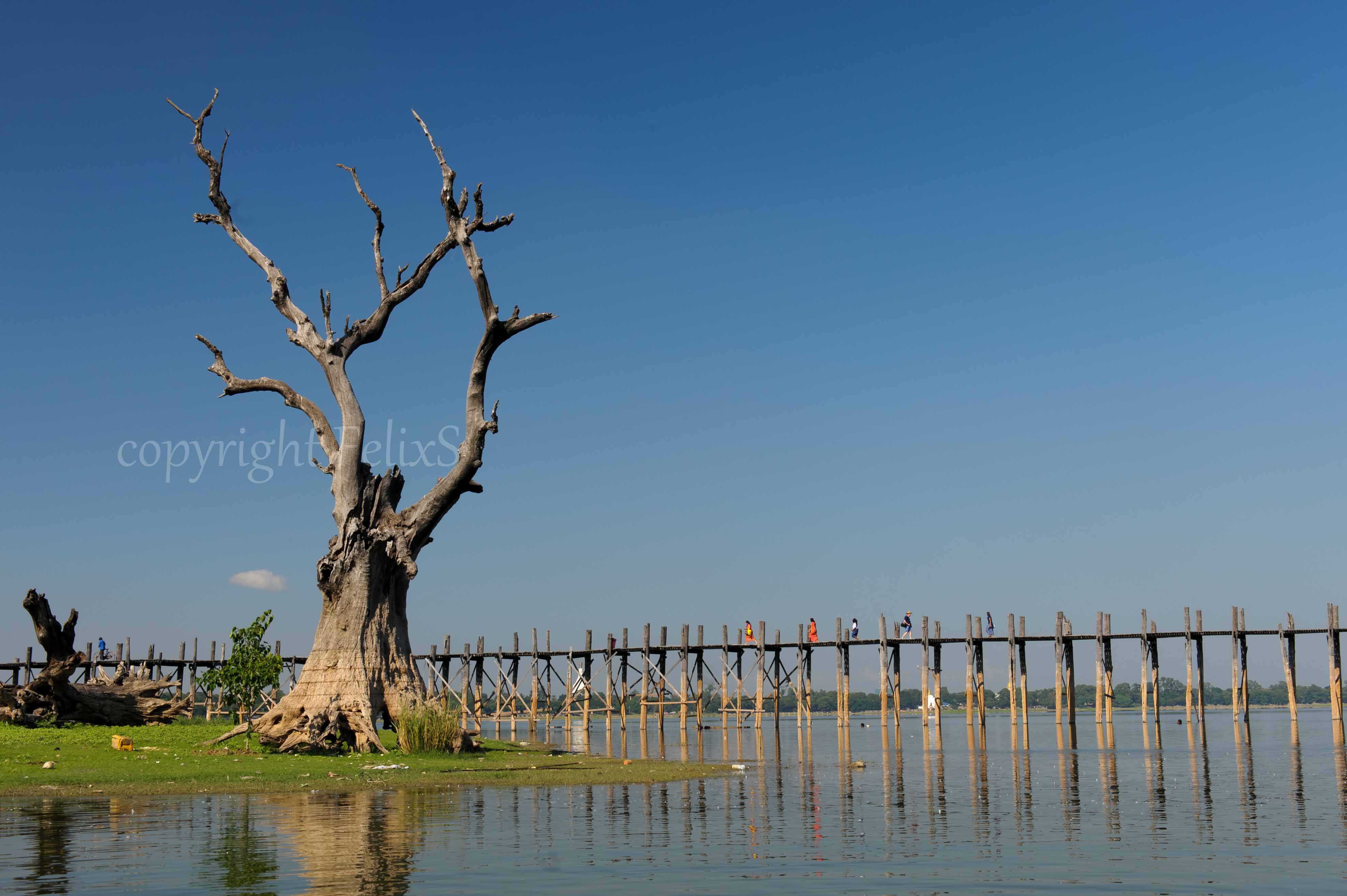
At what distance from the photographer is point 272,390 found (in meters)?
29.6

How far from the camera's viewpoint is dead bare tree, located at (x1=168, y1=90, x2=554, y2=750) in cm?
2641

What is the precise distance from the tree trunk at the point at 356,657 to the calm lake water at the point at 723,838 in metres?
6.98

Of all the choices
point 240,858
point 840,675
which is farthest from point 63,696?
point 840,675

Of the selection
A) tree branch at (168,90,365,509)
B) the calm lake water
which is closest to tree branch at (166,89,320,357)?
tree branch at (168,90,365,509)

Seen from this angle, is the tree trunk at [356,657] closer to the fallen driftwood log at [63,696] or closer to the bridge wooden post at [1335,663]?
the fallen driftwood log at [63,696]

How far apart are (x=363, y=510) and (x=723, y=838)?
16.6m

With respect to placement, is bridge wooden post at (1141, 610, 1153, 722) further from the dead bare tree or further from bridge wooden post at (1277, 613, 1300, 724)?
the dead bare tree

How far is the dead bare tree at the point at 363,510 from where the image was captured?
26406 mm

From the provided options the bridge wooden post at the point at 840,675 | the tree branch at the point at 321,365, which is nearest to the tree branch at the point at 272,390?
the tree branch at the point at 321,365

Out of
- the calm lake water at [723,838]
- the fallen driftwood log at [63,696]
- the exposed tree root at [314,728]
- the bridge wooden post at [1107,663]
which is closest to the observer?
the calm lake water at [723,838]

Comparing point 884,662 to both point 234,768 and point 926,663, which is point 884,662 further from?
point 234,768

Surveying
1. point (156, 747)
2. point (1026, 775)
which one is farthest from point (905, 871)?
point (156, 747)

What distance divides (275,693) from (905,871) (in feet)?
138

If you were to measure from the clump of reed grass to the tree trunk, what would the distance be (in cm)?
54
